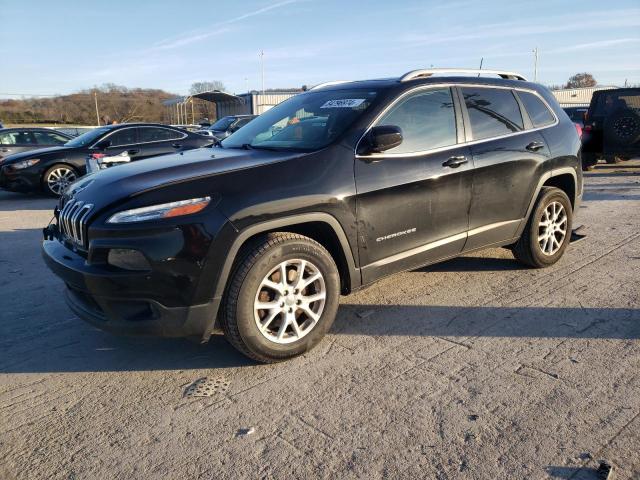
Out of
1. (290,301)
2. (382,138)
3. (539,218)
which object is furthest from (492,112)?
(290,301)

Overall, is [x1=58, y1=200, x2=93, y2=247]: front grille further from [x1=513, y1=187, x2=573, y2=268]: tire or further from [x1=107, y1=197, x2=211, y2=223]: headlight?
[x1=513, y1=187, x2=573, y2=268]: tire

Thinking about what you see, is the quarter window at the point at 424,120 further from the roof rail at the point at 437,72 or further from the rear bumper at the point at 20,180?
the rear bumper at the point at 20,180

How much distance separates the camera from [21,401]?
2.89 meters

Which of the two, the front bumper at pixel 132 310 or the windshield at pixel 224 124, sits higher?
the windshield at pixel 224 124

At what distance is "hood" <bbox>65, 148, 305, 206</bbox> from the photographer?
3.08 metres

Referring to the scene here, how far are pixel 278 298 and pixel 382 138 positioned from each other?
4.16 feet

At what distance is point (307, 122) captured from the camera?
4.06m

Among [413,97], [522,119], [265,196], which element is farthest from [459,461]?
[522,119]

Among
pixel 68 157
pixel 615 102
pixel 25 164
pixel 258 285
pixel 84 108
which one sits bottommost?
pixel 258 285

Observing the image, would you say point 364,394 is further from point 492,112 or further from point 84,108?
point 84,108

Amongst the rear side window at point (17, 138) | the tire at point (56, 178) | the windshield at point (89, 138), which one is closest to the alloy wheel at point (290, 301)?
the tire at point (56, 178)

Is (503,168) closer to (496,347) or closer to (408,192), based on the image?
(408,192)

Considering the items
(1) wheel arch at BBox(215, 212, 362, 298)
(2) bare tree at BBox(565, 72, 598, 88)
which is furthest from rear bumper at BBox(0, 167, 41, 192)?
A: (2) bare tree at BBox(565, 72, 598, 88)

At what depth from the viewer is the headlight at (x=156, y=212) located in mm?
2885
